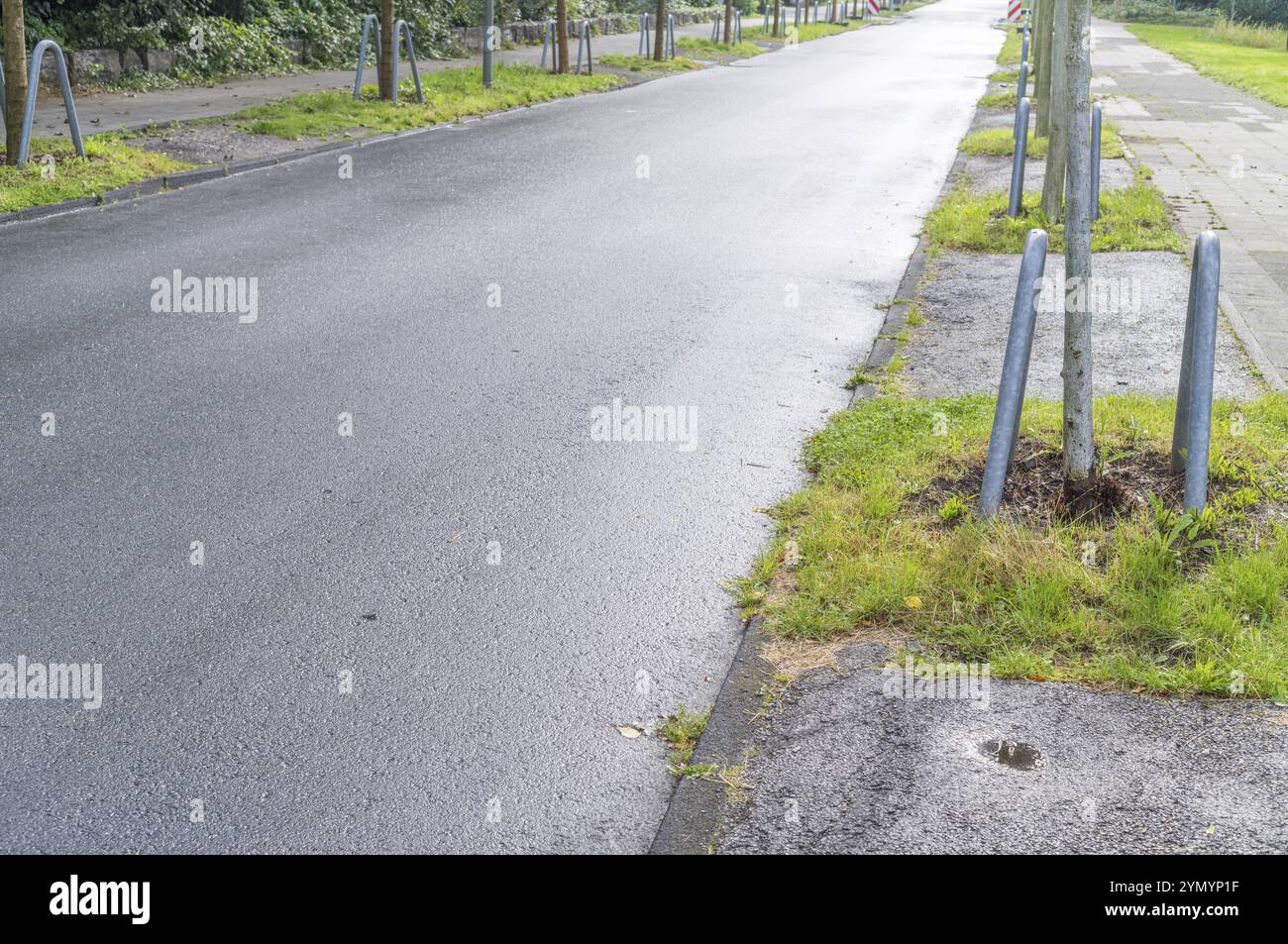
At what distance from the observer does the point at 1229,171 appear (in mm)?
15609

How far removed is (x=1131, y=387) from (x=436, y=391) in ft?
12.4

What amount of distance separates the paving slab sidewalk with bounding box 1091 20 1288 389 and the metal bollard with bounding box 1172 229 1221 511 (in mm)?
2496

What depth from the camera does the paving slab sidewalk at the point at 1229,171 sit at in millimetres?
9047

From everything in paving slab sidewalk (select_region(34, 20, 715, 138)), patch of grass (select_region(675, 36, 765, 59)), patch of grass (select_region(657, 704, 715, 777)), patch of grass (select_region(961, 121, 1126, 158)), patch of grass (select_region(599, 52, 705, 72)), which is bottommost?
patch of grass (select_region(657, 704, 715, 777))

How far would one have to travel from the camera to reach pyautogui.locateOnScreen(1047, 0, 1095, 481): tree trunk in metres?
5.14

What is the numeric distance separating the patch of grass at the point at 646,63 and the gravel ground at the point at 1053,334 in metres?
19.4

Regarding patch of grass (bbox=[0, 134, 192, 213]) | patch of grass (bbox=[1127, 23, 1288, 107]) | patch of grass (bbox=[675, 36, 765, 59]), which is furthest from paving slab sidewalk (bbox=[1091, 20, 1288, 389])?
patch of grass (bbox=[0, 134, 192, 213])

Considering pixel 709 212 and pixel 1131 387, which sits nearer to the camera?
pixel 1131 387

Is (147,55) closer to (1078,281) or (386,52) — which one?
(386,52)

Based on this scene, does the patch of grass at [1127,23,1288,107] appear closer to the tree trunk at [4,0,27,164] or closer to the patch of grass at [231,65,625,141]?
the patch of grass at [231,65,625,141]

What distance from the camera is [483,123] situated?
745 inches

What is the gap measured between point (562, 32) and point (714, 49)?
1196 centimetres
